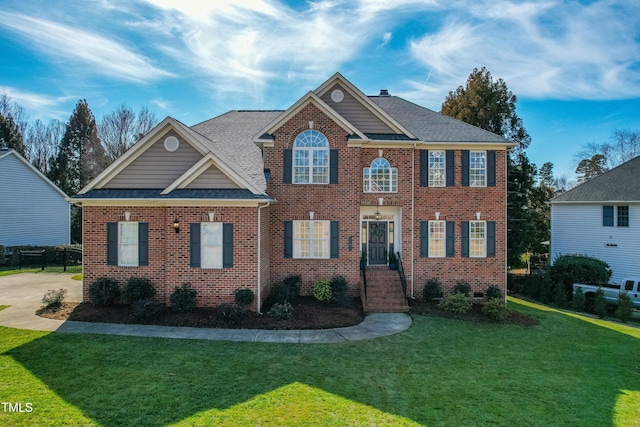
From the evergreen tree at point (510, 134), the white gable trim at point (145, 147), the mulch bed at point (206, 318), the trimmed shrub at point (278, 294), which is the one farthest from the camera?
the evergreen tree at point (510, 134)

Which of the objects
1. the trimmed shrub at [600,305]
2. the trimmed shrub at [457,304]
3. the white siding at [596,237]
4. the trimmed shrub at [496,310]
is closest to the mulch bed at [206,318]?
the trimmed shrub at [457,304]

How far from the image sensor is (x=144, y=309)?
38.2ft

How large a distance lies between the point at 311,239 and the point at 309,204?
146cm

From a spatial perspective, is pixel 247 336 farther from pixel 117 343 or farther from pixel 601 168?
pixel 601 168

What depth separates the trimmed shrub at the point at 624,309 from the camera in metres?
15.9

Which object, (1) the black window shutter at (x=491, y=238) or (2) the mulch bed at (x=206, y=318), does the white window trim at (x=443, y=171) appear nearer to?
(1) the black window shutter at (x=491, y=238)

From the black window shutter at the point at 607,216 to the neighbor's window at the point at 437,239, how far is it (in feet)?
43.2

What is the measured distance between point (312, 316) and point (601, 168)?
176 ft

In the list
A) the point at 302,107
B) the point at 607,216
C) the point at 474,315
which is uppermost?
the point at 302,107

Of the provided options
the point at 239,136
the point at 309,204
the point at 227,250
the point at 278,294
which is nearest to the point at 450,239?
the point at 309,204

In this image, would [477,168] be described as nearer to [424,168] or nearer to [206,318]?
[424,168]

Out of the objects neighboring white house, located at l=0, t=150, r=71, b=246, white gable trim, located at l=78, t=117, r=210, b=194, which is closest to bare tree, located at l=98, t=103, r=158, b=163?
neighboring white house, located at l=0, t=150, r=71, b=246

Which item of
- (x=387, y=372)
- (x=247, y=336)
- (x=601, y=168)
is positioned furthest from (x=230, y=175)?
(x=601, y=168)

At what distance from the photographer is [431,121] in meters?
→ 17.9
